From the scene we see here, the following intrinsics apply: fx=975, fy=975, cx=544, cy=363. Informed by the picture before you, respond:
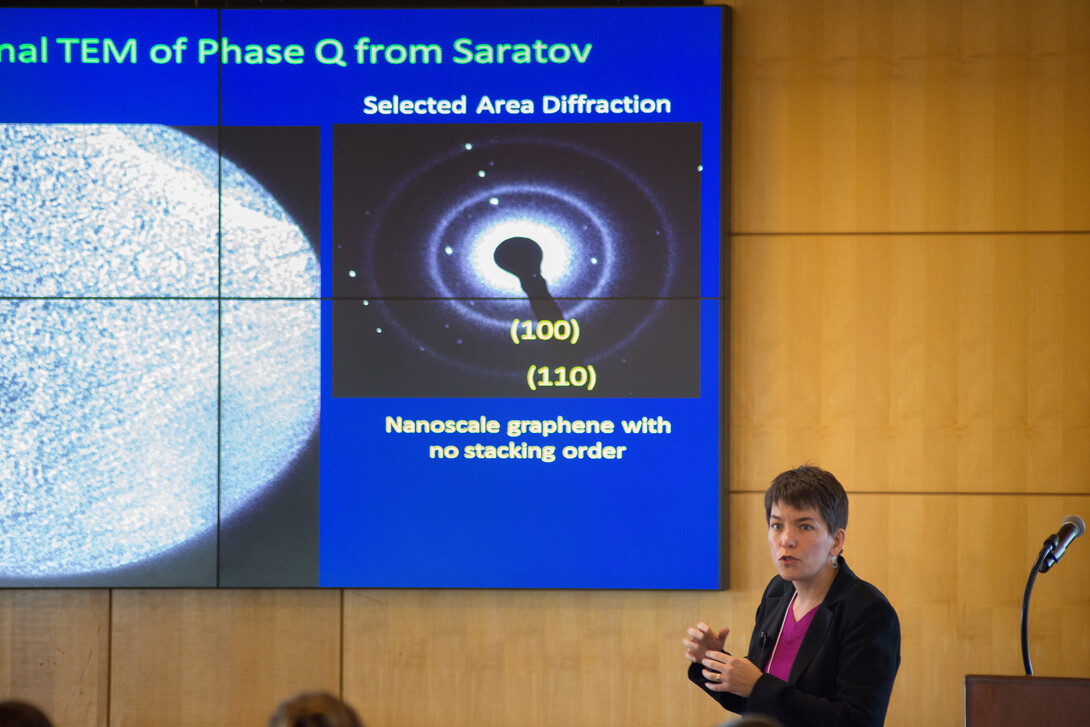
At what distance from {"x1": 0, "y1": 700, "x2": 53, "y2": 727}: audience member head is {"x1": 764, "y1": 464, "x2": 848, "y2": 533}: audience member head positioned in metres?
1.62

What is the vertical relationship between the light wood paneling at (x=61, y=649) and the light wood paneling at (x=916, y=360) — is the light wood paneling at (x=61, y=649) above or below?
below

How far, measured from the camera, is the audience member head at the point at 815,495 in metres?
2.21

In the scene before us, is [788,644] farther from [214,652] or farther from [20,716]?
[214,652]

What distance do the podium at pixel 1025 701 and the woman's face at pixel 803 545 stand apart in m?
0.39

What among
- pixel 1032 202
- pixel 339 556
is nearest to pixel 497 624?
pixel 339 556

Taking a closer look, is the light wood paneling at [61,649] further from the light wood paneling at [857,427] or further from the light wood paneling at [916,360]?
the light wood paneling at [916,360]

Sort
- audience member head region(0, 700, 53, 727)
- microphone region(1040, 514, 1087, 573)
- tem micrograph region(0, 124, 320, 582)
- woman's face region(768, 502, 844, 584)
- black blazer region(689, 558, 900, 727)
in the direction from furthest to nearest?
1. tem micrograph region(0, 124, 320, 582)
2. microphone region(1040, 514, 1087, 573)
3. woman's face region(768, 502, 844, 584)
4. black blazer region(689, 558, 900, 727)
5. audience member head region(0, 700, 53, 727)

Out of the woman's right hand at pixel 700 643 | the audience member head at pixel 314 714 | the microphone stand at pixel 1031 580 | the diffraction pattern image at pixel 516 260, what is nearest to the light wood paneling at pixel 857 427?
the diffraction pattern image at pixel 516 260

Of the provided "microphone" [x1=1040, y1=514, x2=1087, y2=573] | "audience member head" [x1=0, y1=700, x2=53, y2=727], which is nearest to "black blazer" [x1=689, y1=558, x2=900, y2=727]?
"microphone" [x1=1040, y1=514, x2=1087, y2=573]

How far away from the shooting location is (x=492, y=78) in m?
3.83

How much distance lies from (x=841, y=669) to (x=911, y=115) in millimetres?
2526

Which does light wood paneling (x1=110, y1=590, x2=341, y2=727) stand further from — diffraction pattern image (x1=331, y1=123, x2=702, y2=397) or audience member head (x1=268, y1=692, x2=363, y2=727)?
audience member head (x1=268, y1=692, x2=363, y2=727)

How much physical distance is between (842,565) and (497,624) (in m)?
1.95

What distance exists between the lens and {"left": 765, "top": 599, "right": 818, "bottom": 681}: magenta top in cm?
221
